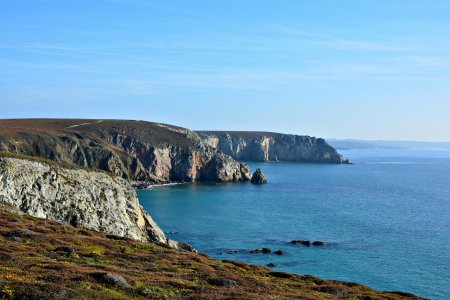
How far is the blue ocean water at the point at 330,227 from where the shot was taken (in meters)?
69.7

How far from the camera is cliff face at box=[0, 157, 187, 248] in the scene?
6662 centimetres

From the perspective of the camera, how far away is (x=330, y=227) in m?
101

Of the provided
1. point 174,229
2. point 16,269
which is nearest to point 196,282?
point 16,269

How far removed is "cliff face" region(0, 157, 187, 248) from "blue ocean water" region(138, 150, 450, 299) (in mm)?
13034

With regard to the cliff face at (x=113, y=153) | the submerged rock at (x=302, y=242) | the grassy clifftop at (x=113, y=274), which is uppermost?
the cliff face at (x=113, y=153)

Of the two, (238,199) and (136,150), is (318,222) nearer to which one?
(238,199)

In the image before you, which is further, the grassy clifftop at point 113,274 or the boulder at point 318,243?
the boulder at point 318,243

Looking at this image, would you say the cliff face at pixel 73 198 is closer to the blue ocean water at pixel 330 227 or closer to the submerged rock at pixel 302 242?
the blue ocean water at pixel 330 227

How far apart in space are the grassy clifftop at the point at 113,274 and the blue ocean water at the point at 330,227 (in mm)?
23553

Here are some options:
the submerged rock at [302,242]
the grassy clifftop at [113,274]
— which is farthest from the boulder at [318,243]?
the grassy clifftop at [113,274]

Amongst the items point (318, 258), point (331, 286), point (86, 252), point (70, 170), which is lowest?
point (318, 258)

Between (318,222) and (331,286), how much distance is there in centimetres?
6620

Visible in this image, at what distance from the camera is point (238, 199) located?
145 m

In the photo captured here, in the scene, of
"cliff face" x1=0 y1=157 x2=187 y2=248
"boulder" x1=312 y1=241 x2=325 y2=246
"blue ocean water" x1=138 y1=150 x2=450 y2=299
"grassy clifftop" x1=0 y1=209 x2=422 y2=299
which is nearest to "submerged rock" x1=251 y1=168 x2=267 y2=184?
"blue ocean water" x1=138 y1=150 x2=450 y2=299
